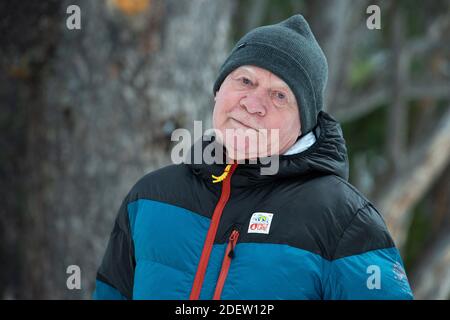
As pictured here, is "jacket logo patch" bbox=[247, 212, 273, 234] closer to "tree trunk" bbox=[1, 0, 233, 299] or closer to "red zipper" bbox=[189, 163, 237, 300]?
"red zipper" bbox=[189, 163, 237, 300]

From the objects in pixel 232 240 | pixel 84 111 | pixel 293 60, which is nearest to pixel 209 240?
pixel 232 240

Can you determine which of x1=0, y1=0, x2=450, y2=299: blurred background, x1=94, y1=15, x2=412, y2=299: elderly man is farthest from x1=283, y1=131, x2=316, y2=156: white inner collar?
A: x1=0, y1=0, x2=450, y2=299: blurred background

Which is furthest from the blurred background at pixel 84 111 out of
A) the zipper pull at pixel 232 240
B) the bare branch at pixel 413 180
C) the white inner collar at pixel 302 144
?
the bare branch at pixel 413 180

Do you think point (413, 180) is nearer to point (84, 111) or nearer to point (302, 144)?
point (84, 111)

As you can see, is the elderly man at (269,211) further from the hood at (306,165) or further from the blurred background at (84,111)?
the blurred background at (84,111)

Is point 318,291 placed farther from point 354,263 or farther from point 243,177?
point 243,177

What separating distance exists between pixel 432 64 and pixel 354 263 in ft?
24.3

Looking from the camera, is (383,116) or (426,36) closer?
(426,36)

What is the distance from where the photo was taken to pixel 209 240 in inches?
88.8

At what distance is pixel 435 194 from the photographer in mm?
10359

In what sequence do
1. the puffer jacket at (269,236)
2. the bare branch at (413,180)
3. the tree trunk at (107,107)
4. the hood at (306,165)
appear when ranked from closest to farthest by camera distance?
the puffer jacket at (269,236)
the hood at (306,165)
the tree trunk at (107,107)
the bare branch at (413,180)

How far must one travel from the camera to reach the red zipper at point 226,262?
2193 millimetres
